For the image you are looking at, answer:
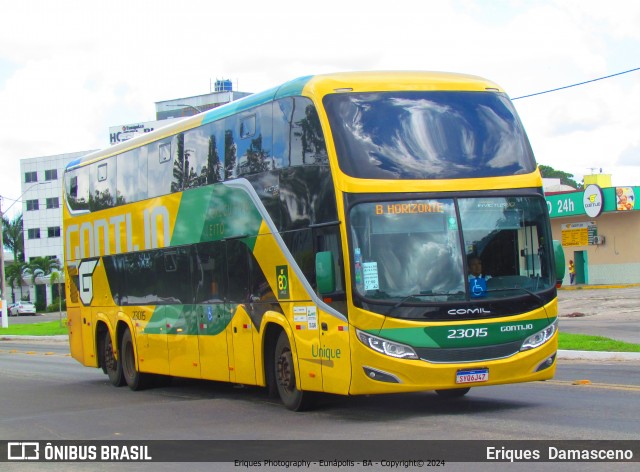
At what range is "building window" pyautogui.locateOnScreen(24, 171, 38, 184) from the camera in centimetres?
10975

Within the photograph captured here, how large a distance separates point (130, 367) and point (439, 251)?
9.13 metres

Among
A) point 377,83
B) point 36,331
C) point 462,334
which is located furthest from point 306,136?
point 36,331

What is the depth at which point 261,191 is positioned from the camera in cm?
1365

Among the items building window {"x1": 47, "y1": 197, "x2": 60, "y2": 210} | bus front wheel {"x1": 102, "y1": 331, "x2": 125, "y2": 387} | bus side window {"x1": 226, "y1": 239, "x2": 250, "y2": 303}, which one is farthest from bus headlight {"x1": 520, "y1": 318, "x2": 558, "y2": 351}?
building window {"x1": 47, "y1": 197, "x2": 60, "y2": 210}

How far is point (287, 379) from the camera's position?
43.5 ft

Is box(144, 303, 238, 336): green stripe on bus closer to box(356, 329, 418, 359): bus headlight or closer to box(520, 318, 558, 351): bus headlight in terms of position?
box(356, 329, 418, 359): bus headlight

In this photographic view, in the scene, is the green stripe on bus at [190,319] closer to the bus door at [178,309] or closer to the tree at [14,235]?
the bus door at [178,309]

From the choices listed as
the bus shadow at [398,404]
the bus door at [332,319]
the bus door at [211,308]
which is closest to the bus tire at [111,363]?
the bus shadow at [398,404]

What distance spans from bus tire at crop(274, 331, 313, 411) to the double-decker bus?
3cm

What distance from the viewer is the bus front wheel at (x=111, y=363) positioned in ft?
Result: 64.3

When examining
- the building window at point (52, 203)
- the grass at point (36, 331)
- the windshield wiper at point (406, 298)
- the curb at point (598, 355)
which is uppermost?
the building window at point (52, 203)

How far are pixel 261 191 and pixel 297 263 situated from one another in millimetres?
1431

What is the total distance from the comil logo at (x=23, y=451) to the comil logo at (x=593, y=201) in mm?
42170

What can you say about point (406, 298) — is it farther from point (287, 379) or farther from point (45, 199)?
point (45, 199)
